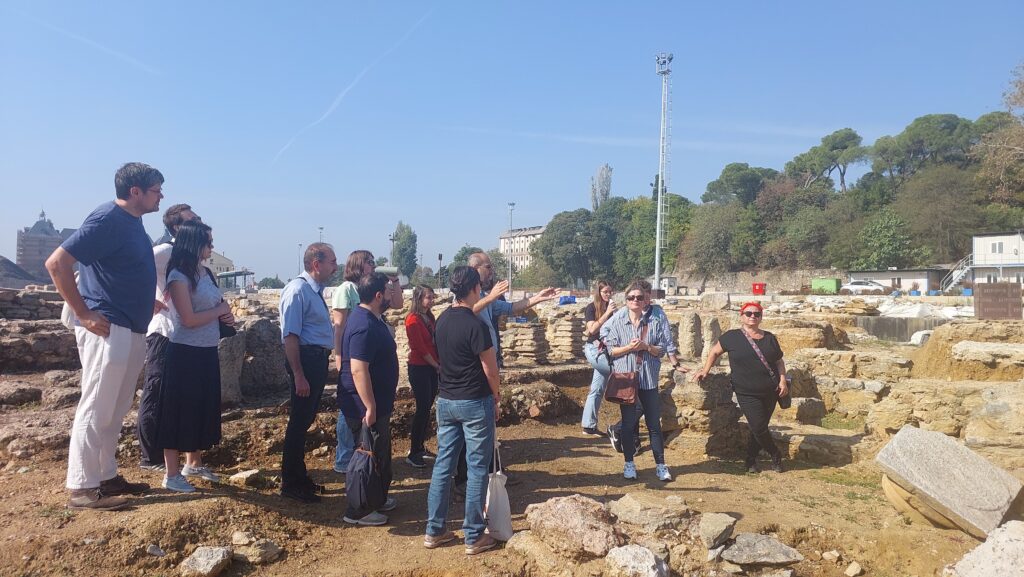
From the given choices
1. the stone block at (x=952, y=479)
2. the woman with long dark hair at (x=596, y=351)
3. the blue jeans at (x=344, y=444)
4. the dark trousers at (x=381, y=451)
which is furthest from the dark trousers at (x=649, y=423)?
the blue jeans at (x=344, y=444)

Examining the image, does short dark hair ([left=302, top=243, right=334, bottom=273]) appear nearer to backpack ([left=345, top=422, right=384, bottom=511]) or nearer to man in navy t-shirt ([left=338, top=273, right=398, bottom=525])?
man in navy t-shirt ([left=338, top=273, right=398, bottom=525])

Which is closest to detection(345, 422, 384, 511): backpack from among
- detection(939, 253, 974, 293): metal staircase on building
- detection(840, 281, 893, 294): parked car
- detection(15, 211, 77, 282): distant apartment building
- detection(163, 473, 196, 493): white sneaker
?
detection(163, 473, 196, 493): white sneaker

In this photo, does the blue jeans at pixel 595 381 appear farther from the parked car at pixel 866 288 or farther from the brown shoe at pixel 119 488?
the parked car at pixel 866 288

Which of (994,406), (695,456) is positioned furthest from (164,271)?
(994,406)

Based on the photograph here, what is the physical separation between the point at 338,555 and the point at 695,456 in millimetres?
3939

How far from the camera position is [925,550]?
3748 millimetres

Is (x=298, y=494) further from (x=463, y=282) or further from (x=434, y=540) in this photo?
(x=463, y=282)

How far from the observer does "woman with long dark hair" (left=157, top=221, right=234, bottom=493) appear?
3936 mm

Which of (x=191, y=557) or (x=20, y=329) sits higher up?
(x=20, y=329)

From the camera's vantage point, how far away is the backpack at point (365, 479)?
3.88m

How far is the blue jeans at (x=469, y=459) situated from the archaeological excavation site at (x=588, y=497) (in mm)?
173

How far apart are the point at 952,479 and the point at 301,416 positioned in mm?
4529

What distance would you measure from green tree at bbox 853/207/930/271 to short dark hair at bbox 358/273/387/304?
152ft

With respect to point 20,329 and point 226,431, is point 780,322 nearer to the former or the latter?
point 226,431
